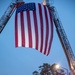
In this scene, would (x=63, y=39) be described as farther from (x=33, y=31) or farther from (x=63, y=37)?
(x=33, y=31)

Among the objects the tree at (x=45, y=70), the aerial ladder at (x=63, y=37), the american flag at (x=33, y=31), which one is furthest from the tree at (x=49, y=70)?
the american flag at (x=33, y=31)

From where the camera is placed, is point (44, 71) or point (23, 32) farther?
point (44, 71)

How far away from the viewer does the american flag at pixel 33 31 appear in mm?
25781

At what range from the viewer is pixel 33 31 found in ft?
85.6

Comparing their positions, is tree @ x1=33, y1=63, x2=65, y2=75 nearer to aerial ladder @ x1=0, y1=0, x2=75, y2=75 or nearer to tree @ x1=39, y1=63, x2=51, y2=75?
tree @ x1=39, y1=63, x2=51, y2=75

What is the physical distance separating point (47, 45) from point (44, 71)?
129 feet

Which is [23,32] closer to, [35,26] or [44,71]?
[35,26]

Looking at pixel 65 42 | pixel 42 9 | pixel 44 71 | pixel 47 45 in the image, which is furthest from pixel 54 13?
pixel 44 71

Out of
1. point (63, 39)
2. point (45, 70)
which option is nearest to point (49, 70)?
point (45, 70)

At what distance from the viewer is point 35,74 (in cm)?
6969

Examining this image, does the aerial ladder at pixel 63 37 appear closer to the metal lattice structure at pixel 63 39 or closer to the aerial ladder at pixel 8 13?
the metal lattice structure at pixel 63 39

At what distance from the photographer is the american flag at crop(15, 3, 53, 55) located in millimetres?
25781

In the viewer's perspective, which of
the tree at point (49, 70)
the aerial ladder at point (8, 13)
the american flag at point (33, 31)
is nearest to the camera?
the american flag at point (33, 31)

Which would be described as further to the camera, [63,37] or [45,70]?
[45,70]
